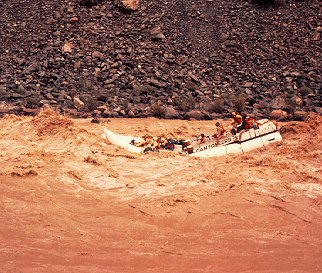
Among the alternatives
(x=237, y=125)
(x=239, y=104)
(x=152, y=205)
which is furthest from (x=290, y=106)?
(x=152, y=205)

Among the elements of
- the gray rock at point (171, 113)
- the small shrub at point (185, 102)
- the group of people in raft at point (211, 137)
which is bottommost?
the small shrub at point (185, 102)

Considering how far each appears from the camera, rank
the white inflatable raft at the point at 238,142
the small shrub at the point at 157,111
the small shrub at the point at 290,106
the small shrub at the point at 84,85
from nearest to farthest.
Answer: the white inflatable raft at the point at 238,142
the small shrub at the point at 157,111
the small shrub at the point at 290,106
the small shrub at the point at 84,85

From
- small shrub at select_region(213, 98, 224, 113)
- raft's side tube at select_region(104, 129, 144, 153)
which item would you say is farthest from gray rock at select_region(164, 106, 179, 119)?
raft's side tube at select_region(104, 129, 144, 153)

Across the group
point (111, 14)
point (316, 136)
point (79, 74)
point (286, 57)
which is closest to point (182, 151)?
point (316, 136)

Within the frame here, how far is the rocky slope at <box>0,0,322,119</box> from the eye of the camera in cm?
1969

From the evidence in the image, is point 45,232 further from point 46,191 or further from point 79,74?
point 79,74

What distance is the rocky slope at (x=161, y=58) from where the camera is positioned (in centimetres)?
1969

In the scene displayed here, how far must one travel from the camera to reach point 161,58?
2323cm

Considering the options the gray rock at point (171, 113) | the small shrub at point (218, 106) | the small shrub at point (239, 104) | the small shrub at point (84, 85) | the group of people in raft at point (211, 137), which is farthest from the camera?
the small shrub at point (84, 85)

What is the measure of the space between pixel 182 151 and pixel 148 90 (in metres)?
9.67

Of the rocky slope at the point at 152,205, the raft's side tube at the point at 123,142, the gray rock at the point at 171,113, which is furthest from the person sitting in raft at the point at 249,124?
the gray rock at the point at 171,113

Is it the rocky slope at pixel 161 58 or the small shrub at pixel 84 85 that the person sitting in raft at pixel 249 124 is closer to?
the rocky slope at pixel 161 58

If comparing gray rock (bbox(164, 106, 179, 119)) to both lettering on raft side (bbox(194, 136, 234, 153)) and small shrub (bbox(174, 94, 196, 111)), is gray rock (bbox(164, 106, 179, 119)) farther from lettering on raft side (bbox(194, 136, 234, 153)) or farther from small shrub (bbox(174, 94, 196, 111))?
lettering on raft side (bbox(194, 136, 234, 153))

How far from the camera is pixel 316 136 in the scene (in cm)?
1137
